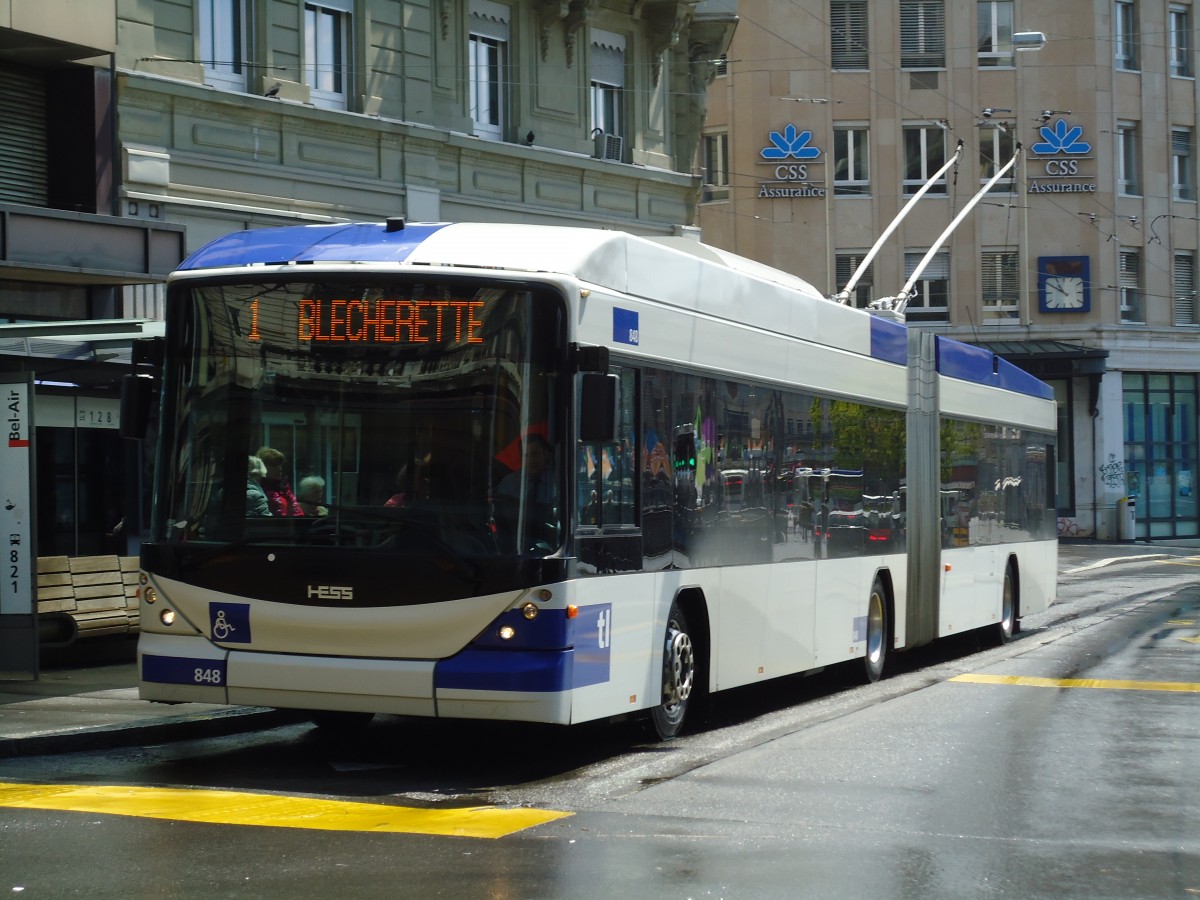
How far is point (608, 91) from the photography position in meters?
25.6

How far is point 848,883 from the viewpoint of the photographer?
22.0ft

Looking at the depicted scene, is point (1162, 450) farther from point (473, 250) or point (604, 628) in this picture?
point (473, 250)

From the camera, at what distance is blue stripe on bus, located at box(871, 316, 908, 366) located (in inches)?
605

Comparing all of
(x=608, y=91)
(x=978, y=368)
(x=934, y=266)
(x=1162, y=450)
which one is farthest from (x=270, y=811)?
(x=1162, y=450)

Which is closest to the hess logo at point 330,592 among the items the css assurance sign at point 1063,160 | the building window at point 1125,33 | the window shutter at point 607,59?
the window shutter at point 607,59

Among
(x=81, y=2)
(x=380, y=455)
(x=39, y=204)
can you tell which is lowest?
(x=380, y=455)

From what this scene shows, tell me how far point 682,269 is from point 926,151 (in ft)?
130

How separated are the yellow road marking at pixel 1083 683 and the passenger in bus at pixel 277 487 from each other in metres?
7.54

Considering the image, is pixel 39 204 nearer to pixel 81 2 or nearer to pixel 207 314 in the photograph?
pixel 81 2

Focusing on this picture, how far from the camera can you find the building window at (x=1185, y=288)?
51.2m

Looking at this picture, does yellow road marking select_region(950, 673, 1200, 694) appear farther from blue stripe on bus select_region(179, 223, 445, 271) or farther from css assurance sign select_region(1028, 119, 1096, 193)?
css assurance sign select_region(1028, 119, 1096, 193)

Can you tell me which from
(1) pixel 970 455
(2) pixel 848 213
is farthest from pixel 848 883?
(2) pixel 848 213

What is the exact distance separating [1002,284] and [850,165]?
16.8ft

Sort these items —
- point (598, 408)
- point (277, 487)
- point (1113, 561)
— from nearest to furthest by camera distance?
point (598, 408) < point (277, 487) < point (1113, 561)
